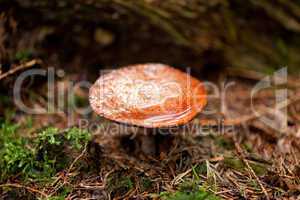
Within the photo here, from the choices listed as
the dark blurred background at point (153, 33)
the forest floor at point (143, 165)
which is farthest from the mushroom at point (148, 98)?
the dark blurred background at point (153, 33)

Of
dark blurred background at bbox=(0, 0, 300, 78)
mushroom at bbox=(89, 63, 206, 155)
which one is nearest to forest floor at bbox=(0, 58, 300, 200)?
mushroom at bbox=(89, 63, 206, 155)

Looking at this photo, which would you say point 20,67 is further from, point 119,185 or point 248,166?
point 248,166

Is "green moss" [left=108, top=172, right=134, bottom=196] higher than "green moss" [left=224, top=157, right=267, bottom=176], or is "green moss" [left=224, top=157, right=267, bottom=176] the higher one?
"green moss" [left=224, top=157, right=267, bottom=176]

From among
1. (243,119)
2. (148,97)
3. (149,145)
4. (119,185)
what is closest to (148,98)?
(148,97)

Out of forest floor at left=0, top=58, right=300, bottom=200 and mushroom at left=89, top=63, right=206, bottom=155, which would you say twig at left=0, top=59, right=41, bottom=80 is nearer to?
forest floor at left=0, top=58, right=300, bottom=200

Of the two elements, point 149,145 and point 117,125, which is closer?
point 149,145

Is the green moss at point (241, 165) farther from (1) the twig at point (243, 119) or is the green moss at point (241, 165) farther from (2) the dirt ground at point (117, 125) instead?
(1) the twig at point (243, 119)

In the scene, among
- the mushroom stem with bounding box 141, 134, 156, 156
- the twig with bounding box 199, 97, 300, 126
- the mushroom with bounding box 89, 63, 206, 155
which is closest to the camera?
the mushroom with bounding box 89, 63, 206, 155
